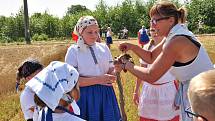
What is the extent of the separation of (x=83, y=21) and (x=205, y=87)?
3.04 metres

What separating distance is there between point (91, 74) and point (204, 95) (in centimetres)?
298

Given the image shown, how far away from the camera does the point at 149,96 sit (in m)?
5.12

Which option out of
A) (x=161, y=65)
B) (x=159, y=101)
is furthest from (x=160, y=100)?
(x=161, y=65)

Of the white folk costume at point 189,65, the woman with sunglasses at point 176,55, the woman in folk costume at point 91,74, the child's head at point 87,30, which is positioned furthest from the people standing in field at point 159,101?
the white folk costume at point 189,65

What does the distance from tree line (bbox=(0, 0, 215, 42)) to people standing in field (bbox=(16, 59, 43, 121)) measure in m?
51.2

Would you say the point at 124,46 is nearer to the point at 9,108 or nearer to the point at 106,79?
the point at 106,79

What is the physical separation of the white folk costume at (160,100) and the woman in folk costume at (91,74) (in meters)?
0.35

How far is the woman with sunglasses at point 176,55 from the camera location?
3695mm

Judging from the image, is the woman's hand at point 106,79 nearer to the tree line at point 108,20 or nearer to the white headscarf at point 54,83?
the white headscarf at point 54,83

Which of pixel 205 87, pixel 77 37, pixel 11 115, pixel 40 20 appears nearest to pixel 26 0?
pixel 40 20

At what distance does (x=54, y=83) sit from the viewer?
321cm

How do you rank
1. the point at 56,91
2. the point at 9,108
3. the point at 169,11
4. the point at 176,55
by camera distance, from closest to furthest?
the point at 56,91
the point at 176,55
the point at 169,11
the point at 9,108

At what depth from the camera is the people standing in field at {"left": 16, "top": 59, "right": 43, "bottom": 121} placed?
4285 millimetres

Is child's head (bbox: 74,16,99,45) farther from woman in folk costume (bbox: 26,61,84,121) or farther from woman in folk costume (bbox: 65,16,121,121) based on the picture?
woman in folk costume (bbox: 26,61,84,121)
